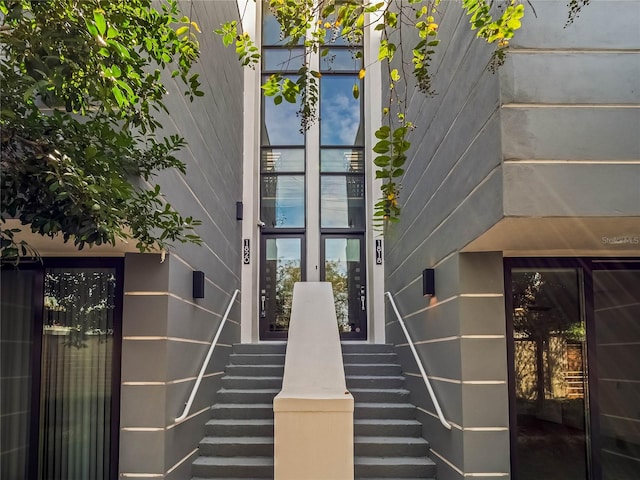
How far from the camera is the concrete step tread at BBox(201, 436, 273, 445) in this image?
5.31 m

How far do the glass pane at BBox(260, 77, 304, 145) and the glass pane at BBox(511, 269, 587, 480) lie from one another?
5.55 metres

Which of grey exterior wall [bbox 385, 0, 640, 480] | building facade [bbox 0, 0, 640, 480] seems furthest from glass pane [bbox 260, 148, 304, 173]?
grey exterior wall [bbox 385, 0, 640, 480]

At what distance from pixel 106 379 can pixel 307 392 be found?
5.21 ft

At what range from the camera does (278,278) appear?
8828mm

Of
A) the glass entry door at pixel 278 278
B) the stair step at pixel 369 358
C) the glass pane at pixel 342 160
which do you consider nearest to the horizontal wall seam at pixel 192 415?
the stair step at pixel 369 358

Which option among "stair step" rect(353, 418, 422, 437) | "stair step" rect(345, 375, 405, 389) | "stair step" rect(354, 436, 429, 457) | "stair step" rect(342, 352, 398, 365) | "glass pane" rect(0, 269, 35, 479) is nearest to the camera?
"glass pane" rect(0, 269, 35, 479)

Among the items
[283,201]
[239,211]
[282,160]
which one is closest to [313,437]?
[239,211]

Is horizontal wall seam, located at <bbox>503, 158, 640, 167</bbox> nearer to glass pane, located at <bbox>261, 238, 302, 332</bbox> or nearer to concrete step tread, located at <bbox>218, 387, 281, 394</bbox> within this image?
concrete step tread, located at <bbox>218, 387, 281, 394</bbox>

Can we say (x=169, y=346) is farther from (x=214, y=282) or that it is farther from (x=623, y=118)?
(x=623, y=118)

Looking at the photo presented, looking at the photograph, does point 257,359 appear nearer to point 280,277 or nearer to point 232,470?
point 232,470

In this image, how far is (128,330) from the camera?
4238 millimetres

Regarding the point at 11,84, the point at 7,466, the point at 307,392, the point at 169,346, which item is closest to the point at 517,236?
the point at 307,392

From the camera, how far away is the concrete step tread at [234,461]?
5070mm

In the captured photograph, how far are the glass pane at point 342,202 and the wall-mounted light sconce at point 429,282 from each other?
12.9 feet
